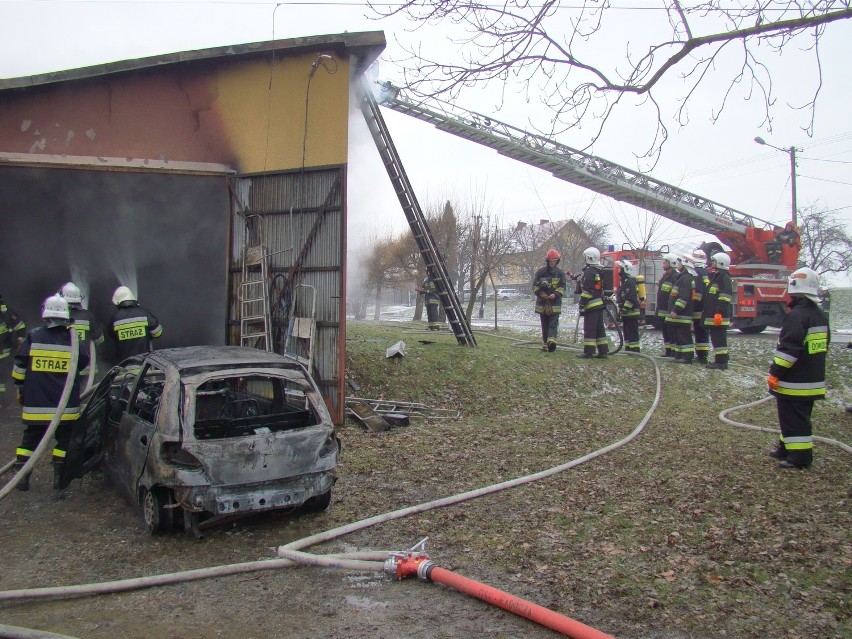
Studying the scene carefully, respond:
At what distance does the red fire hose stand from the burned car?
1.19m

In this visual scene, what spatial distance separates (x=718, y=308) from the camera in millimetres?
12133

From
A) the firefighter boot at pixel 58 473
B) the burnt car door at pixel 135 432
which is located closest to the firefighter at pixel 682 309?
the burnt car door at pixel 135 432

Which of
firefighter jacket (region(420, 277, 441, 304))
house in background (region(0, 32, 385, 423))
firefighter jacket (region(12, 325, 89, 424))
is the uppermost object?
house in background (region(0, 32, 385, 423))

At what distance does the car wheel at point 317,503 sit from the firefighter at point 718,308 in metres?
9.04

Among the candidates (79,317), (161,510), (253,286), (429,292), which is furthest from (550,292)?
(161,510)

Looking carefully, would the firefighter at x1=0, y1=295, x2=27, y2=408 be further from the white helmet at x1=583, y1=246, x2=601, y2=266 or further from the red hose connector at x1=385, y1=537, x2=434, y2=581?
the white helmet at x1=583, y1=246, x2=601, y2=266

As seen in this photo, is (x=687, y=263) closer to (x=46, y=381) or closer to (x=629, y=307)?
(x=629, y=307)

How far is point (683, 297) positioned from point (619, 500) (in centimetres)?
782

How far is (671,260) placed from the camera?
13.5 meters

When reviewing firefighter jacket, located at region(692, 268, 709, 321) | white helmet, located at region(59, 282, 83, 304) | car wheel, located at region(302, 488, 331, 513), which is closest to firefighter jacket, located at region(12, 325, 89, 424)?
white helmet, located at region(59, 282, 83, 304)

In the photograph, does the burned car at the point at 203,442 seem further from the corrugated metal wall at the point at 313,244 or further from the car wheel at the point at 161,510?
the corrugated metal wall at the point at 313,244

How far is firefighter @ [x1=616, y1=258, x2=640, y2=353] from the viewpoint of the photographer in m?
13.5

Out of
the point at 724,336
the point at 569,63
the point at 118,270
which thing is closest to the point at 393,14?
the point at 569,63

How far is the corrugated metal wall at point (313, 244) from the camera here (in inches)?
352
